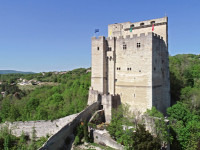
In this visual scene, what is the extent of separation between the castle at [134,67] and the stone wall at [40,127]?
19.1 feet

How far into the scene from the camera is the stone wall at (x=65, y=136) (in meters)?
19.6

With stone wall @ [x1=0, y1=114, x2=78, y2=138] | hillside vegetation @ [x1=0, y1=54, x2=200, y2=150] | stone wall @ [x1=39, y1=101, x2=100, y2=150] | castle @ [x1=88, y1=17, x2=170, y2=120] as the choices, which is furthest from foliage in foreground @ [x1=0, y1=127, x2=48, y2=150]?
castle @ [x1=88, y1=17, x2=170, y2=120]

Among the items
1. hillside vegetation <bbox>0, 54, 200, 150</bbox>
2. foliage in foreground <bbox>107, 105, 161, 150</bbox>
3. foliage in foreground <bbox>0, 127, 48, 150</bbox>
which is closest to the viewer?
foliage in foreground <bbox>107, 105, 161, 150</bbox>

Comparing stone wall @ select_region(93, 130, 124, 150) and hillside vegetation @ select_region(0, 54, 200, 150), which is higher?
hillside vegetation @ select_region(0, 54, 200, 150)

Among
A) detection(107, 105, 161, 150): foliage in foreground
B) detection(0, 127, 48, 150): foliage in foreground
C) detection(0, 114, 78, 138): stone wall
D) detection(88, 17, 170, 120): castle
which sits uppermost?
detection(88, 17, 170, 120): castle

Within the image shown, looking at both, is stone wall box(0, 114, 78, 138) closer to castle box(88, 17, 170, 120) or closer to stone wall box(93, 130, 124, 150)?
stone wall box(93, 130, 124, 150)

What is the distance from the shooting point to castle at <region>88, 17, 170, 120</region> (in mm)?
25000

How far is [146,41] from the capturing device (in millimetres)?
24969

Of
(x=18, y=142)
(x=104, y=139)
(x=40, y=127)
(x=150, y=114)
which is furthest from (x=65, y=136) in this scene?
(x=150, y=114)

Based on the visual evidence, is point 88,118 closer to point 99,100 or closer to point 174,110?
point 99,100

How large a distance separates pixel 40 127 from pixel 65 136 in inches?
257

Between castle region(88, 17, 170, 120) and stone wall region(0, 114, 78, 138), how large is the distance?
19.1ft

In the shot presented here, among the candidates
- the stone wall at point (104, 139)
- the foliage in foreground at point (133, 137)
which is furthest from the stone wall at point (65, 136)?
the foliage in foreground at point (133, 137)

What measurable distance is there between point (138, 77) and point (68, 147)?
14.5 m
